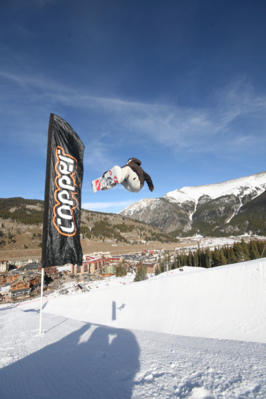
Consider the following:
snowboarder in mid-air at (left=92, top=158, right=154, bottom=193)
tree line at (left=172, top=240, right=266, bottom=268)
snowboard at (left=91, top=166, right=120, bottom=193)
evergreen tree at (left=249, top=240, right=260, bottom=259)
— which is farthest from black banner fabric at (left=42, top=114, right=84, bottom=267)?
evergreen tree at (left=249, top=240, right=260, bottom=259)

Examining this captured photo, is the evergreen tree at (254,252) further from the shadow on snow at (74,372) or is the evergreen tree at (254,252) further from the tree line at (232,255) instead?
the shadow on snow at (74,372)

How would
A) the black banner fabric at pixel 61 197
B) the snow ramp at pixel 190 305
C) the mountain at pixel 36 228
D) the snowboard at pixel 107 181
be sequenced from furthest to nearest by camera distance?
the mountain at pixel 36 228, the snow ramp at pixel 190 305, the black banner fabric at pixel 61 197, the snowboard at pixel 107 181

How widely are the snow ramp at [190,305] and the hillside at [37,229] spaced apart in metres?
70.8

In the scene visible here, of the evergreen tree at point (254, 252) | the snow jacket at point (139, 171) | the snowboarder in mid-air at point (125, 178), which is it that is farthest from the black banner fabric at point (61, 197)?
the evergreen tree at point (254, 252)

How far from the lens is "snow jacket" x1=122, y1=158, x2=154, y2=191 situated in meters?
Result: 4.77

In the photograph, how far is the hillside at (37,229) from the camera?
309 ft

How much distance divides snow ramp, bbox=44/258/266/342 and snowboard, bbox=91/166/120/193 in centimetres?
1143

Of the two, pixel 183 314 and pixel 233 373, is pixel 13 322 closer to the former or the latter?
pixel 233 373

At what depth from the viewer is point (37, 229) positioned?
10838 centimetres

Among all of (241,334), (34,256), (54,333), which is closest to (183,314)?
(241,334)

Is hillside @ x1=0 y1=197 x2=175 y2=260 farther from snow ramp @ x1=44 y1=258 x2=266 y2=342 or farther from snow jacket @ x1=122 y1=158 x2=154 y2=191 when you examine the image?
snow jacket @ x1=122 y1=158 x2=154 y2=191

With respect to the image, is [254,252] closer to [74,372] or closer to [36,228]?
[74,372]

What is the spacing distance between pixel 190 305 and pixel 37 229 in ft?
351

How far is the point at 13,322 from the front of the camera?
818 cm
